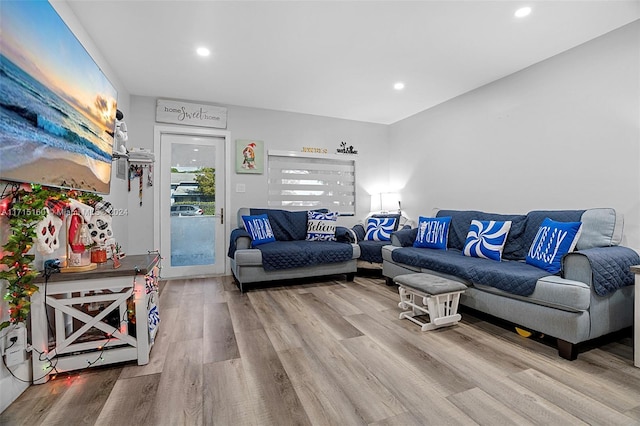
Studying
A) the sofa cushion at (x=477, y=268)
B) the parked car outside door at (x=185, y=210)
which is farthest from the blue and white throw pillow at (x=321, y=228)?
the parked car outside door at (x=185, y=210)

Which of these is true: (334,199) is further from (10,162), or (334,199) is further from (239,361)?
(10,162)

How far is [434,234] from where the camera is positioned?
354 cm

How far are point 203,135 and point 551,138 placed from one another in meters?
4.17

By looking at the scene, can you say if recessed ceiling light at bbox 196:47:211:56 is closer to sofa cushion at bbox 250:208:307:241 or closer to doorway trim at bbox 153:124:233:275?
doorway trim at bbox 153:124:233:275

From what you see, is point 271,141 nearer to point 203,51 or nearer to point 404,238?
point 203,51

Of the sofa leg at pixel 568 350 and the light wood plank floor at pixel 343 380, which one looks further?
the sofa leg at pixel 568 350

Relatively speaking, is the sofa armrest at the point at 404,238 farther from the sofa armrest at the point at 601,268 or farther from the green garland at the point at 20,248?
the green garland at the point at 20,248

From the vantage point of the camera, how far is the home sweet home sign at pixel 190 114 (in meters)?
3.95

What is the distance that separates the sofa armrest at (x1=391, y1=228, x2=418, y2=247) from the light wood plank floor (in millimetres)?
1324

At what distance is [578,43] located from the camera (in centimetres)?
268

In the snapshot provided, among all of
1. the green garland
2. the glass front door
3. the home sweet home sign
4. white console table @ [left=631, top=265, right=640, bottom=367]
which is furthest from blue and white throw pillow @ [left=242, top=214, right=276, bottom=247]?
white console table @ [left=631, top=265, right=640, bottom=367]

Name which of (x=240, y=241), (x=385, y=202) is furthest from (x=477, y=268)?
(x=385, y=202)

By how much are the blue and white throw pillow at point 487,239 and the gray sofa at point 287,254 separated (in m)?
1.36

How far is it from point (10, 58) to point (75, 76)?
646mm
